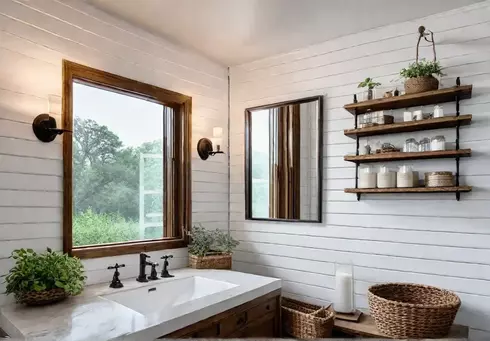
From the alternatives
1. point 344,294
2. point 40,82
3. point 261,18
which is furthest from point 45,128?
point 344,294

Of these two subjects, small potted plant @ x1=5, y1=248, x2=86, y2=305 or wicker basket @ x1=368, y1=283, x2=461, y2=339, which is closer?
small potted plant @ x1=5, y1=248, x2=86, y2=305

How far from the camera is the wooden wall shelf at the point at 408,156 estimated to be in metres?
2.22

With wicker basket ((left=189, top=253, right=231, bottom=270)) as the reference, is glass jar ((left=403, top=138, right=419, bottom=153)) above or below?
above

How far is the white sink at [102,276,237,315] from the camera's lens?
2.21 meters

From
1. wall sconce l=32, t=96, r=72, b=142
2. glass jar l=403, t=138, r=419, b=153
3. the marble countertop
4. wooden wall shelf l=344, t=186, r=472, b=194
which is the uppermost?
wall sconce l=32, t=96, r=72, b=142

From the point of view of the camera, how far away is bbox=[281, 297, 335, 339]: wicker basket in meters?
2.42

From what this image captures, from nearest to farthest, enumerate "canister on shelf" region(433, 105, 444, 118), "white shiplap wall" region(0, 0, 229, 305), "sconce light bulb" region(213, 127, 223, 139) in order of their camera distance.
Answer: "white shiplap wall" region(0, 0, 229, 305) < "canister on shelf" region(433, 105, 444, 118) < "sconce light bulb" region(213, 127, 223, 139)

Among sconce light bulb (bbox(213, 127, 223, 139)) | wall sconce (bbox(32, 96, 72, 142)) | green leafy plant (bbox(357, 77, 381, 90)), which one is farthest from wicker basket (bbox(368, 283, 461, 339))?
wall sconce (bbox(32, 96, 72, 142))

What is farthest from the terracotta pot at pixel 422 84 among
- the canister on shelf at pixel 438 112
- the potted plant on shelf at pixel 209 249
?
the potted plant on shelf at pixel 209 249

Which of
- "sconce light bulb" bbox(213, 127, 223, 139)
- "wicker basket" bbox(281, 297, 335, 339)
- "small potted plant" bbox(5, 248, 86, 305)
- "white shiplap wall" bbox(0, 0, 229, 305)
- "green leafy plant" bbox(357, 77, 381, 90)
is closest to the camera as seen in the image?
"small potted plant" bbox(5, 248, 86, 305)

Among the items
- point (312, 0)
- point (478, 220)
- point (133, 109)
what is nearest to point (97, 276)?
point (133, 109)

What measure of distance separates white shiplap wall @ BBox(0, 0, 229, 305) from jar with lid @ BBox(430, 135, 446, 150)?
1919 mm

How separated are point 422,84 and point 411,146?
383 mm

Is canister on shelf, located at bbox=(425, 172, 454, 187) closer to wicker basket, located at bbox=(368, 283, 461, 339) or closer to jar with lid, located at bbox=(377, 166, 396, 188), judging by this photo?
jar with lid, located at bbox=(377, 166, 396, 188)
